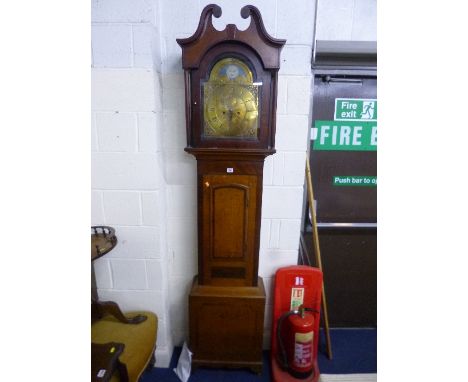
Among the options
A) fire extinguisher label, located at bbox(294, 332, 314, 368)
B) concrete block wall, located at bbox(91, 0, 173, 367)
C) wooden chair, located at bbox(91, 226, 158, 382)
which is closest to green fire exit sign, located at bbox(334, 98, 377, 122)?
concrete block wall, located at bbox(91, 0, 173, 367)

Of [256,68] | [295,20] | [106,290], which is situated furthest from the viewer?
[106,290]

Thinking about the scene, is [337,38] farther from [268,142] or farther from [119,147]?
[119,147]

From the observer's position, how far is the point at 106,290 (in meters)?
1.64

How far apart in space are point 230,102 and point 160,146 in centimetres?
47

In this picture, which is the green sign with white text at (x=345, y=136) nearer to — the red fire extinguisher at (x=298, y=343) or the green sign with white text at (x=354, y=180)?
the green sign with white text at (x=354, y=180)

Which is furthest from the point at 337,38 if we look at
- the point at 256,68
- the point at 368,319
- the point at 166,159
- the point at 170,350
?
the point at 170,350

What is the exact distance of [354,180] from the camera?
183 cm

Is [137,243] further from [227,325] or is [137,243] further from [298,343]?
[298,343]

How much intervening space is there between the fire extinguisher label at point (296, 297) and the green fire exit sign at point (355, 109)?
3.59 feet

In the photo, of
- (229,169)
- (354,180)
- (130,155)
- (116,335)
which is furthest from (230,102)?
(116,335)

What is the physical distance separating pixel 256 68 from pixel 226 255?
0.96 metres

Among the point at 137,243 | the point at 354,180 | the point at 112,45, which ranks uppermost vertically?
the point at 112,45

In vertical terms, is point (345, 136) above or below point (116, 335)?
above

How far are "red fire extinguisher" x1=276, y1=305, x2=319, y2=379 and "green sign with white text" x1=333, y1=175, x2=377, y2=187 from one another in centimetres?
83
